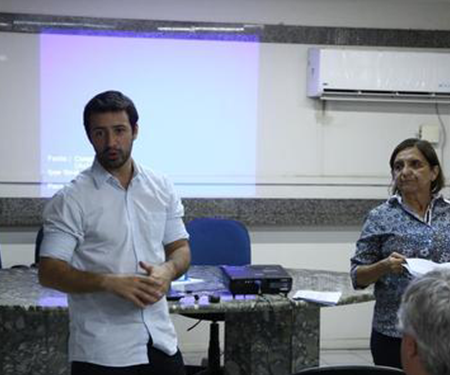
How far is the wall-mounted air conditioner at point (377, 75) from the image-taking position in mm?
4355

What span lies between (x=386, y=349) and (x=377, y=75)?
257 centimetres

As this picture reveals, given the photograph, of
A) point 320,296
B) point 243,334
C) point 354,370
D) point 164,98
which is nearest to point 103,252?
point 354,370

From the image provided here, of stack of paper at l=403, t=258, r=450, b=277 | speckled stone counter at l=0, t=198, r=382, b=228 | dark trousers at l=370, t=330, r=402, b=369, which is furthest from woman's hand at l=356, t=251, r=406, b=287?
speckled stone counter at l=0, t=198, r=382, b=228

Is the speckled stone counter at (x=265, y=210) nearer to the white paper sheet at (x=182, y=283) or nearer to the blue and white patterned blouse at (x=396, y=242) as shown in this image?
the white paper sheet at (x=182, y=283)

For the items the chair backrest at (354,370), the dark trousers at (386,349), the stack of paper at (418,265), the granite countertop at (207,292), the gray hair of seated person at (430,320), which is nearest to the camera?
the gray hair of seated person at (430,320)

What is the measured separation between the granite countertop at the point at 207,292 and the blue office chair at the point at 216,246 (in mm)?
315

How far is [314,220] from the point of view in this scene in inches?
177

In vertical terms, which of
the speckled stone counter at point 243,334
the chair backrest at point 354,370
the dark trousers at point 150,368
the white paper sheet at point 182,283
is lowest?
the speckled stone counter at point 243,334

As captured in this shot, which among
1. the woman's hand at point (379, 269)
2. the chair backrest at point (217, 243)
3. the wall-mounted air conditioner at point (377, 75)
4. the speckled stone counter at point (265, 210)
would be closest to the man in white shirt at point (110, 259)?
the woman's hand at point (379, 269)

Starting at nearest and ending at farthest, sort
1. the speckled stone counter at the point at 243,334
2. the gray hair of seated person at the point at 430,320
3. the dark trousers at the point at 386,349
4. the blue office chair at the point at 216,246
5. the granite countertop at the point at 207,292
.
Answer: the gray hair of seated person at the point at 430,320 < the dark trousers at the point at 386,349 < the granite countertop at the point at 207,292 < the speckled stone counter at the point at 243,334 < the blue office chair at the point at 216,246

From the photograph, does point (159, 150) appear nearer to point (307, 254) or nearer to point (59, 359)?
point (307, 254)

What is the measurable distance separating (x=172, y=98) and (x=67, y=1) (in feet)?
3.06

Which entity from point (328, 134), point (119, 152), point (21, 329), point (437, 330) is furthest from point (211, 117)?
point (437, 330)

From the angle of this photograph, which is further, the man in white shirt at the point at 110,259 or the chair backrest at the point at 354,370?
the man in white shirt at the point at 110,259
